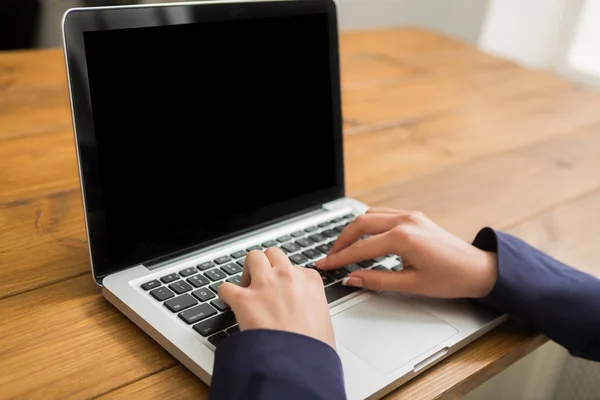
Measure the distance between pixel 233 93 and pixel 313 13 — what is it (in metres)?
0.14

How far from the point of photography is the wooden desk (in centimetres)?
53

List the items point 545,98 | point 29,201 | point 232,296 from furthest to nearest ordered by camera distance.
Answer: point 545,98 < point 29,201 < point 232,296

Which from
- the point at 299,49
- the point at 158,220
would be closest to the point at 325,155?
the point at 299,49

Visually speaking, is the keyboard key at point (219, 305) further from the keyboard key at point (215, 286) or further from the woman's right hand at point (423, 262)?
the woman's right hand at point (423, 262)

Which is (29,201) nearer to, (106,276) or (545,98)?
(106,276)

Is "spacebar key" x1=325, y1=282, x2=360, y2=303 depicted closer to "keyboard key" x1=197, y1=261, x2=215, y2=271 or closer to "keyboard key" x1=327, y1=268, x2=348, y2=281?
"keyboard key" x1=327, y1=268, x2=348, y2=281

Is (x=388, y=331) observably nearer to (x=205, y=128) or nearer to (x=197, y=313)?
(x=197, y=313)

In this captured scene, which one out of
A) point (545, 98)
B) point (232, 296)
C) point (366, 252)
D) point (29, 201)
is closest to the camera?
point (232, 296)

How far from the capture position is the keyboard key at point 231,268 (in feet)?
2.04

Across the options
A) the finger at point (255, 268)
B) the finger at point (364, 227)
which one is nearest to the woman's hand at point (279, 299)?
the finger at point (255, 268)

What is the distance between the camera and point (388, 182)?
917 mm

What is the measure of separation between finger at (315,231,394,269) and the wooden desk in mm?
127

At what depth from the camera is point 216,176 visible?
2.20 feet

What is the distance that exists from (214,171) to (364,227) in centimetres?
17
